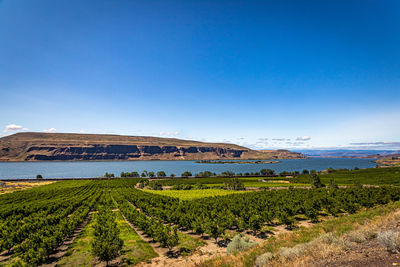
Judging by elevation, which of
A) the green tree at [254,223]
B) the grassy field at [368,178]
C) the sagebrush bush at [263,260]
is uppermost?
the sagebrush bush at [263,260]

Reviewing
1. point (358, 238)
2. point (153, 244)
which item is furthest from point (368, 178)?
point (153, 244)

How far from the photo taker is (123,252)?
20.0m

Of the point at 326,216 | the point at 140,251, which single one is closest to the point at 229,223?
the point at 140,251

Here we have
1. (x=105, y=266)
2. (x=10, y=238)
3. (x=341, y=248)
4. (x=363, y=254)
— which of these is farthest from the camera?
(x=10, y=238)

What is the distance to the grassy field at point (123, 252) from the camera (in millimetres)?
18328

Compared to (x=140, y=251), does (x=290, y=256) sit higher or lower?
higher

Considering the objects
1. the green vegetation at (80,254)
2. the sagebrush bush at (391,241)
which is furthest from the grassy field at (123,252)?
the sagebrush bush at (391,241)

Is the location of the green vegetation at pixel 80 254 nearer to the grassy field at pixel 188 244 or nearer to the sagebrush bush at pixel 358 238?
the grassy field at pixel 188 244

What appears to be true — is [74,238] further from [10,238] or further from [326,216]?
[326,216]

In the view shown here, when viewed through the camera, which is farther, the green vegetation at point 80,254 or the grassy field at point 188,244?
the grassy field at point 188,244

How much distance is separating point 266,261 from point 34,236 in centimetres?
2276

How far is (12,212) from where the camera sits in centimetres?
3875

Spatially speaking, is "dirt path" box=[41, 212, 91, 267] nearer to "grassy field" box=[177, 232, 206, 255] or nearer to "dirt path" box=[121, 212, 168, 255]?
"dirt path" box=[121, 212, 168, 255]

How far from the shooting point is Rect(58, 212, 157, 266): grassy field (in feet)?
60.1
